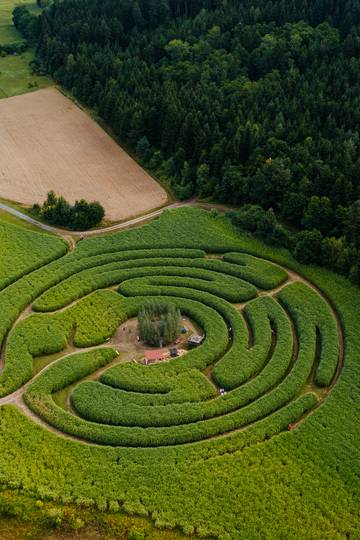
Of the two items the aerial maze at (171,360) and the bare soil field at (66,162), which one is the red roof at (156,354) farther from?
the bare soil field at (66,162)

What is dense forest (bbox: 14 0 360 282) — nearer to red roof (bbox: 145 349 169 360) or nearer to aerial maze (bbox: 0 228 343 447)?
aerial maze (bbox: 0 228 343 447)

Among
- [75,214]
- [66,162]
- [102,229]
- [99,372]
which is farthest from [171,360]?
[66,162]

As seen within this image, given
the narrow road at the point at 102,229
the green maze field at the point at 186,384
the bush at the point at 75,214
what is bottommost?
the green maze field at the point at 186,384

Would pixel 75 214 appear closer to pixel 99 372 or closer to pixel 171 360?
pixel 99 372

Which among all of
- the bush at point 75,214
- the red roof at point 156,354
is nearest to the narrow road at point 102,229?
the bush at point 75,214

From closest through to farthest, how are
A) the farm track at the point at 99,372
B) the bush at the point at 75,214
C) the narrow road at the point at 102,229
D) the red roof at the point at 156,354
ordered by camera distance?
the farm track at the point at 99,372 → the red roof at the point at 156,354 → the bush at the point at 75,214 → the narrow road at the point at 102,229

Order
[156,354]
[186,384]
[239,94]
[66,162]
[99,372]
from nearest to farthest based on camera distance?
[186,384] < [99,372] < [156,354] < [66,162] < [239,94]
